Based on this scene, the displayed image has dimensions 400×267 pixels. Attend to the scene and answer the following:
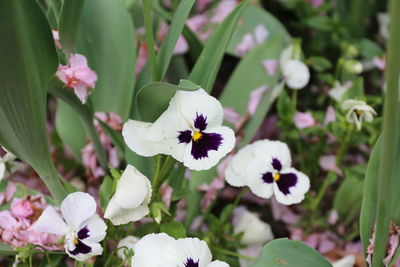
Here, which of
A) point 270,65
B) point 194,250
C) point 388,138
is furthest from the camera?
point 270,65

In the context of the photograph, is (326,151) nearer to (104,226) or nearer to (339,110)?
(339,110)

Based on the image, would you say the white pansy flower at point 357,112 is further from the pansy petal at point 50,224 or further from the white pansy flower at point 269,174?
the pansy petal at point 50,224

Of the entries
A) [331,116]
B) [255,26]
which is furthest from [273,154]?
[255,26]

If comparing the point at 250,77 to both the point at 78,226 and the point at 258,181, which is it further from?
the point at 78,226

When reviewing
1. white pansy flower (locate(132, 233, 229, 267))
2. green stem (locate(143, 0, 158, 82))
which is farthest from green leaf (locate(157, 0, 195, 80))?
white pansy flower (locate(132, 233, 229, 267))

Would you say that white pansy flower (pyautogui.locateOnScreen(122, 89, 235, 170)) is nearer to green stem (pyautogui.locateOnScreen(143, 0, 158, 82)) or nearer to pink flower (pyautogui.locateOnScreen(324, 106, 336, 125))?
green stem (pyautogui.locateOnScreen(143, 0, 158, 82))

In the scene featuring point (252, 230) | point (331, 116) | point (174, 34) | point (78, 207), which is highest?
point (174, 34)

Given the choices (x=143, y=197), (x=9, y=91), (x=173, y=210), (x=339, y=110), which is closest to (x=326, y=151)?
(x=339, y=110)
